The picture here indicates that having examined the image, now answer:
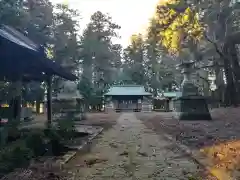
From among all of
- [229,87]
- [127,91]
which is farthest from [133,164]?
[127,91]

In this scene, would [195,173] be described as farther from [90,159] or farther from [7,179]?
[7,179]

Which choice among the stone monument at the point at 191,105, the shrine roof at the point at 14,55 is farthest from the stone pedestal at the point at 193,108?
the shrine roof at the point at 14,55

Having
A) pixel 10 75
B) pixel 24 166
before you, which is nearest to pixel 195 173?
pixel 24 166

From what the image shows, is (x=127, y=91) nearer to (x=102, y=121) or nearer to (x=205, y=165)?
(x=102, y=121)

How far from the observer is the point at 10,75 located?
358 inches

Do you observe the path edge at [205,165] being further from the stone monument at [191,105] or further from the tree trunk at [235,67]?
the tree trunk at [235,67]

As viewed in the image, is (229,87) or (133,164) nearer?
(133,164)

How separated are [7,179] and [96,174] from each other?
1.35m

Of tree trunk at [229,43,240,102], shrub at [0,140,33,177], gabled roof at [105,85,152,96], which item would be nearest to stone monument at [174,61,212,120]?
tree trunk at [229,43,240,102]

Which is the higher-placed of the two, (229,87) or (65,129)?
(229,87)

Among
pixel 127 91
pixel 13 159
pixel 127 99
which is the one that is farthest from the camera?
pixel 127 99

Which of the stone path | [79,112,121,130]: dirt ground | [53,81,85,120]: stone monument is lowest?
the stone path

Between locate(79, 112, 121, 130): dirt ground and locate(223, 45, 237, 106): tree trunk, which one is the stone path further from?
locate(223, 45, 237, 106): tree trunk

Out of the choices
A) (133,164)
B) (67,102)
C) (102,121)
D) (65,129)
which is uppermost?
(67,102)
